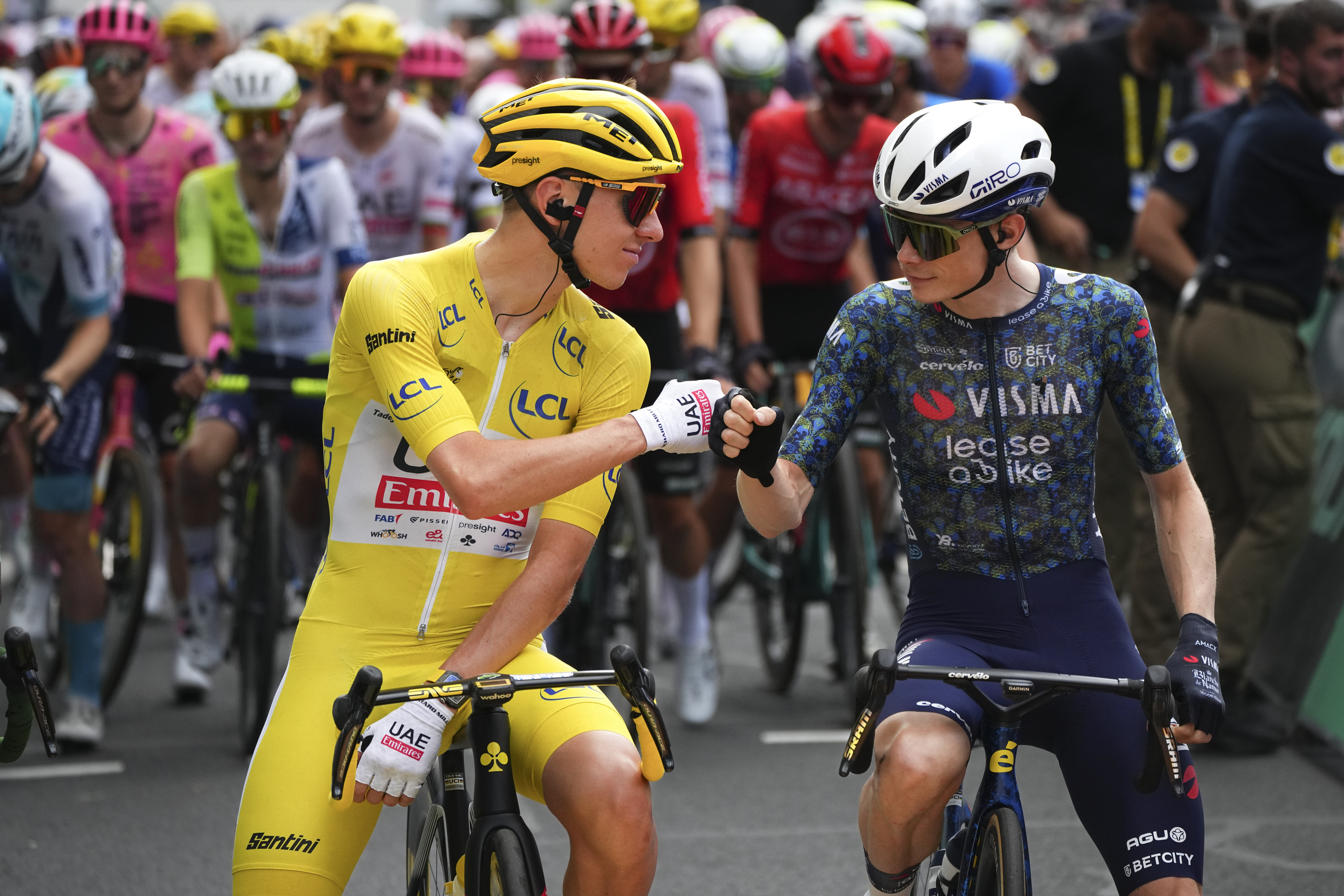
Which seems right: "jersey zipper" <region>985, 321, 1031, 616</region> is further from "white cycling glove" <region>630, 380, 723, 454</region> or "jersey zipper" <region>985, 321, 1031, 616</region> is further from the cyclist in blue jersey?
"white cycling glove" <region>630, 380, 723, 454</region>

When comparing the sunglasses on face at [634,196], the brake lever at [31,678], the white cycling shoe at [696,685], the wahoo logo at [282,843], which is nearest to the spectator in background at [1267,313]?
the white cycling shoe at [696,685]

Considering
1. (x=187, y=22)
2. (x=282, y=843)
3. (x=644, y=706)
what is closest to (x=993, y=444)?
(x=644, y=706)

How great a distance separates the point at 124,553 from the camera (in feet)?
23.7

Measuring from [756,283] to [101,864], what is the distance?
348 cm

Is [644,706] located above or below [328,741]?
above

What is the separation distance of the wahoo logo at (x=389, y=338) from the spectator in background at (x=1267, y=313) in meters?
4.14

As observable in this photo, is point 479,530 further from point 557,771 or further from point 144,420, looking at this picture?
point 144,420

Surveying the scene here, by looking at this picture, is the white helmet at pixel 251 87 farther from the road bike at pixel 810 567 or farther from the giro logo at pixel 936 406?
the giro logo at pixel 936 406

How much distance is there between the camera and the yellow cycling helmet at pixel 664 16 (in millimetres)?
8359

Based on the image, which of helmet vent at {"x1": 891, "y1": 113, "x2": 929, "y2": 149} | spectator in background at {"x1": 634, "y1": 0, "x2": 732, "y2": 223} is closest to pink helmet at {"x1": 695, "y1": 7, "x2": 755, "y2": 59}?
spectator in background at {"x1": 634, "y1": 0, "x2": 732, "y2": 223}

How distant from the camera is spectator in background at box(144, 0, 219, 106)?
12.0 metres

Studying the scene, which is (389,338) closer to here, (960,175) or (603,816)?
(603,816)

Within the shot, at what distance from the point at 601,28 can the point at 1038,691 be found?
4.15m

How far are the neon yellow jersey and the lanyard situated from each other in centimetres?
518
